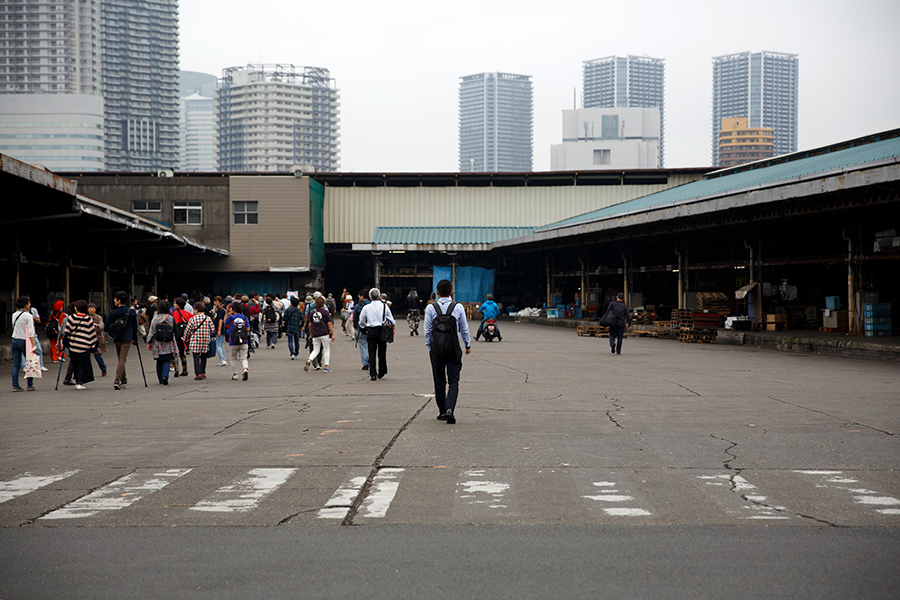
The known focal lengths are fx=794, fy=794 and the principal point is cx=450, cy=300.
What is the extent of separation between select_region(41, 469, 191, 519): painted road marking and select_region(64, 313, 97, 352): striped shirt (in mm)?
8351

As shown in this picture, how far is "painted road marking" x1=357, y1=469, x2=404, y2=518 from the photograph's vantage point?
19.6 feet

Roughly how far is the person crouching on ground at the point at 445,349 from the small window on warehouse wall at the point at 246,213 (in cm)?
4101

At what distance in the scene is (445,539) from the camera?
528 cm

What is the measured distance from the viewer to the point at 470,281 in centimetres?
5041

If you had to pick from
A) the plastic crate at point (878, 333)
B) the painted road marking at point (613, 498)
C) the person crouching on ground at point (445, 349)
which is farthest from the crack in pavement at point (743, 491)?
the plastic crate at point (878, 333)

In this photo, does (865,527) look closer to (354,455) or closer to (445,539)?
(445,539)

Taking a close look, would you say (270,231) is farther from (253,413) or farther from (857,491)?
(857,491)

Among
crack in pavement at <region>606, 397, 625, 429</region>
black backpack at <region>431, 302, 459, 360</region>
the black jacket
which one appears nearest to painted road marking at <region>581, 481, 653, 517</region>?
crack in pavement at <region>606, 397, 625, 429</region>

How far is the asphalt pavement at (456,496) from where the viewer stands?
4586 millimetres

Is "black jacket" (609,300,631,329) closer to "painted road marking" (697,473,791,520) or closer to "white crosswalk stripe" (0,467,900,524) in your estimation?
"white crosswalk stripe" (0,467,900,524)

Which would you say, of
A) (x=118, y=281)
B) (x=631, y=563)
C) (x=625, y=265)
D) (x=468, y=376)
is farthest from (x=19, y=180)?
(x=625, y=265)

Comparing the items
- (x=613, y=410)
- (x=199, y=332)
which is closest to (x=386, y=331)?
(x=199, y=332)

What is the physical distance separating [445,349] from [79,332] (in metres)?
7.99

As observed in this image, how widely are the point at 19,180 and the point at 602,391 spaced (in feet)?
50.4
